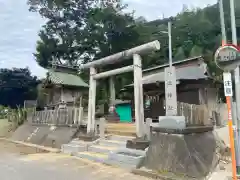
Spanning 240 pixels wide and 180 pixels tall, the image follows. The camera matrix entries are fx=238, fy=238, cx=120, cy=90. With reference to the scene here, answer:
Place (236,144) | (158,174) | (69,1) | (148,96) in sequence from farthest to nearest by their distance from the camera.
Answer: (69,1) → (148,96) → (158,174) → (236,144)

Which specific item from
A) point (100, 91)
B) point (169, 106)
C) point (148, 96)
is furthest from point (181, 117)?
point (100, 91)

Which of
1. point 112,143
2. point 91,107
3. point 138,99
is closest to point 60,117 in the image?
point 91,107

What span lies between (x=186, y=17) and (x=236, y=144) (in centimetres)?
4522

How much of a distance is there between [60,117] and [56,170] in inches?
255

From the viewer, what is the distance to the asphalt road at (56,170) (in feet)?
22.5

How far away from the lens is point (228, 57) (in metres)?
5.47

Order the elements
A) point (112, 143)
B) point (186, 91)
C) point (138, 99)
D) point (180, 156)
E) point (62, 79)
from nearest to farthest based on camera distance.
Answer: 1. point (180, 156)
2. point (138, 99)
3. point (112, 143)
4. point (186, 91)
5. point (62, 79)

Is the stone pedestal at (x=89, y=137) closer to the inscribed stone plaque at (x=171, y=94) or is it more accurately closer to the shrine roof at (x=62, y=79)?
the inscribed stone plaque at (x=171, y=94)

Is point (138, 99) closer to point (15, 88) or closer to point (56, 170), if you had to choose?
point (56, 170)

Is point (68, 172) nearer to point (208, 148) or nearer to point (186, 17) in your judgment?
point (208, 148)

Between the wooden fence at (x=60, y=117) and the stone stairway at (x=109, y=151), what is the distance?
1.68m

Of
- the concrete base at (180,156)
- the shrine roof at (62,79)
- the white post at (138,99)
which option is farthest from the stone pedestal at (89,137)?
the shrine roof at (62,79)

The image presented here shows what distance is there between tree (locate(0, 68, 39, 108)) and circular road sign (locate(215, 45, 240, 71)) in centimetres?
3612

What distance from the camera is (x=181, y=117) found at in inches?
277
